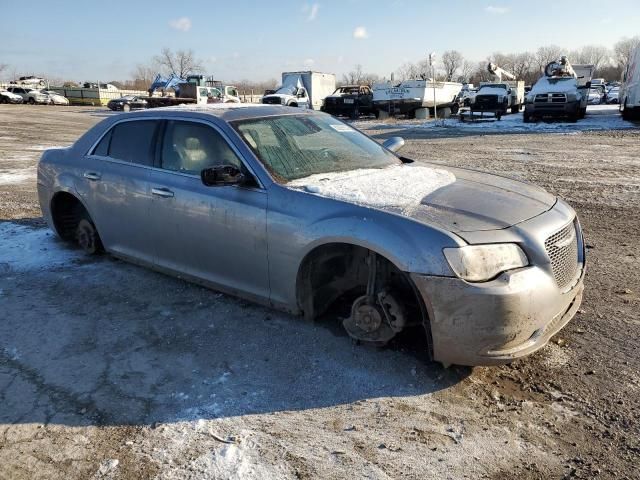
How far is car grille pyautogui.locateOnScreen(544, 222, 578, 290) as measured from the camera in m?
3.12

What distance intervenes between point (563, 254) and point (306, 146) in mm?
2052

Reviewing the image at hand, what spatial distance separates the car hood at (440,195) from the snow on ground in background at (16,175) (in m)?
8.59

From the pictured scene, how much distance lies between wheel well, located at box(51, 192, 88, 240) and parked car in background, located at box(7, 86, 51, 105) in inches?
2049

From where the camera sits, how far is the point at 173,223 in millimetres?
4219

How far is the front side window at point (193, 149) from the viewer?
3990 millimetres

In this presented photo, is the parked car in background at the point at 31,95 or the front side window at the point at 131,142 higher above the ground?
the parked car in background at the point at 31,95

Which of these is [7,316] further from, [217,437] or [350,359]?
[350,359]

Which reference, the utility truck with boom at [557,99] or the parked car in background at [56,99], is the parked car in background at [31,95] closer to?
the parked car in background at [56,99]

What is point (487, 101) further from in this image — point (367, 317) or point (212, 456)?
point (212, 456)

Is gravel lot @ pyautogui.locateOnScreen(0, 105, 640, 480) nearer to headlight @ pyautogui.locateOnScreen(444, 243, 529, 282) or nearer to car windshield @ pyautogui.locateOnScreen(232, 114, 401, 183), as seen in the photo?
headlight @ pyautogui.locateOnScreen(444, 243, 529, 282)

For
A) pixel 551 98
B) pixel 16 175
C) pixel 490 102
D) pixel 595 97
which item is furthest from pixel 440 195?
pixel 595 97

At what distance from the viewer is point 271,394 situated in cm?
307

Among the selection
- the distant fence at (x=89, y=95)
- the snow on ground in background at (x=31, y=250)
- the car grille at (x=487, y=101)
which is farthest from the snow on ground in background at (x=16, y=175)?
the distant fence at (x=89, y=95)

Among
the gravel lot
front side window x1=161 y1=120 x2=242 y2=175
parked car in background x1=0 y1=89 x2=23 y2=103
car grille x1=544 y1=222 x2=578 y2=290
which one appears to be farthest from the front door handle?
parked car in background x1=0 y1=89 x2=23 y2=103
